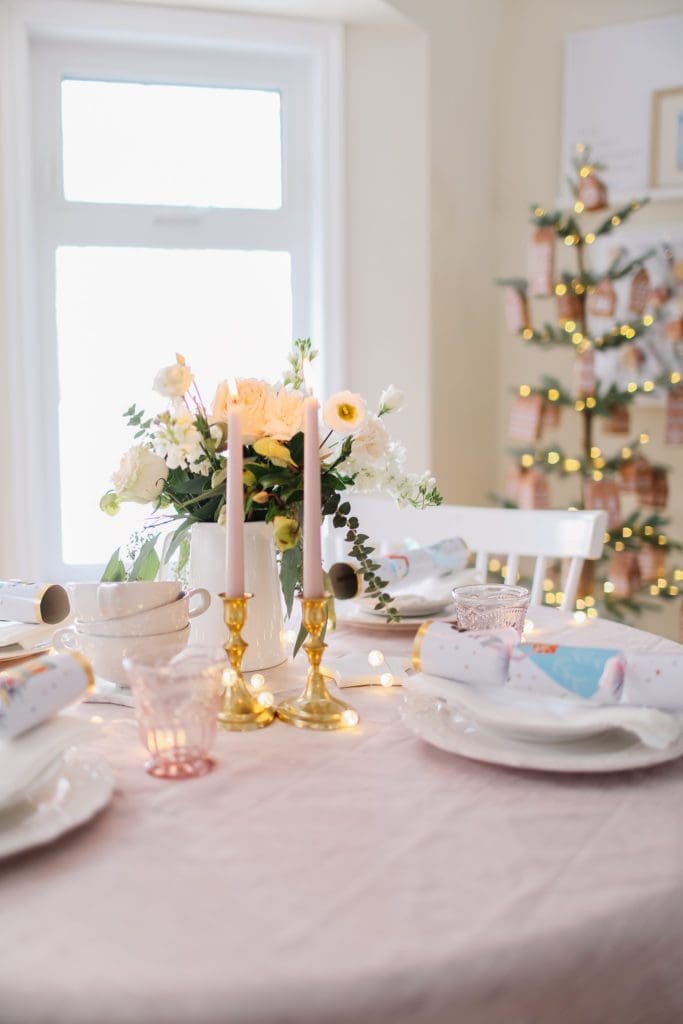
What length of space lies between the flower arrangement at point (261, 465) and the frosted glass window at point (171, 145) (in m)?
1.94

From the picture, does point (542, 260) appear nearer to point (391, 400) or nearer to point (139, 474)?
point (391, 400)

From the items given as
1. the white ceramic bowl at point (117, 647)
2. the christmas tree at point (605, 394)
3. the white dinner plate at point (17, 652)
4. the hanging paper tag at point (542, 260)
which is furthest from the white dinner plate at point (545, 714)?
the hanging paper tag at point (542, 260)

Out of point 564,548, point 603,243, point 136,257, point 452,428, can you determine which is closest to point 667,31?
point 603,243

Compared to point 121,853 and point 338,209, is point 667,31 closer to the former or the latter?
point 338,209

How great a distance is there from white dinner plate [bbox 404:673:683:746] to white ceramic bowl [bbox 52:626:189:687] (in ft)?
0.93

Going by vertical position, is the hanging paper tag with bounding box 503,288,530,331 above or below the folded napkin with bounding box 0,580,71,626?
above

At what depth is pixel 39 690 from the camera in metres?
0.80

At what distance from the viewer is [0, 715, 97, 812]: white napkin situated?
0.71 meters

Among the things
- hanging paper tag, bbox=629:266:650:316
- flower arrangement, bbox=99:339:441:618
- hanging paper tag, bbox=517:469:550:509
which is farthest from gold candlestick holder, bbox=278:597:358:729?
hanging paper tag, bbox=629:266:650:316

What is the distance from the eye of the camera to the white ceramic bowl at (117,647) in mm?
1043

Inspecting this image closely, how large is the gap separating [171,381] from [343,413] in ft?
0.68

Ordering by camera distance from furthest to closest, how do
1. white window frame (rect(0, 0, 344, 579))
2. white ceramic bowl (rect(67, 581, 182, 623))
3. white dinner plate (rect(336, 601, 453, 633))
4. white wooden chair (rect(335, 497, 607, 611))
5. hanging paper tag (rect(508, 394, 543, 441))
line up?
1. hanging paper tag (rect(508, 394, 543, 441))
2. white window frame (rect(0, 0, 344, 579))
3. white wooden chair (rect(335, 497, 607, 611))
4. white dinner plate (rect(336, 601, 453, 633))
5. white ceramic bowl (rect(67, 581, 182, 623))

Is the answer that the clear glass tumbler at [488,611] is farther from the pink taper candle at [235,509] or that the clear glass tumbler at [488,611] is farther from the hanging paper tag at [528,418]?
the hanging paper tag at [528,418]

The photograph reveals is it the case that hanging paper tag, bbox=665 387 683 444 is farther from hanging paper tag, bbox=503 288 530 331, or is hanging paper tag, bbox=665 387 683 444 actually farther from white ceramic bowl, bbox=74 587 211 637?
white ceramic bowl, bbox=74 587 211 637
